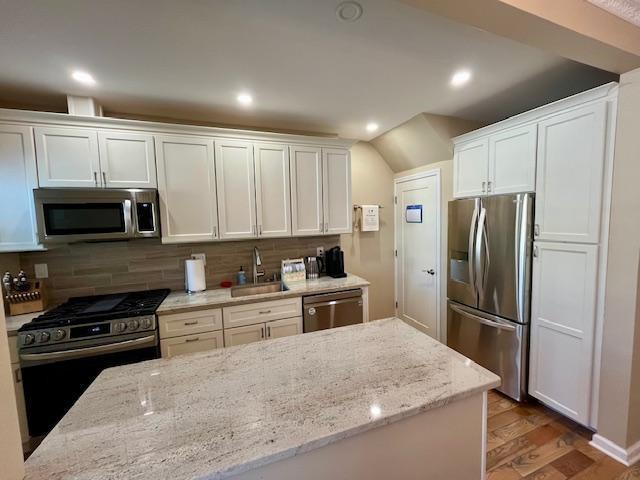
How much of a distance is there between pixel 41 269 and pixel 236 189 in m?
1.75

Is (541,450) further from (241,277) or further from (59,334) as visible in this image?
(59,334)

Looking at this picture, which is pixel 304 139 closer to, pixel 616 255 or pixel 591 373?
pixel 616 255

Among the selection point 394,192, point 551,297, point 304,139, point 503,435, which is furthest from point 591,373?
point 304,139

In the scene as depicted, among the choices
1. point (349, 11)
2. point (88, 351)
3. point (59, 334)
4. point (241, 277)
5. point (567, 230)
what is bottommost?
point (88, 351)

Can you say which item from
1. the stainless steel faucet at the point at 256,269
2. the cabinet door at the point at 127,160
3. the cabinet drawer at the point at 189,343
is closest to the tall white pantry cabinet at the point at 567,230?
the stainless steel faucet at the point at 256,269

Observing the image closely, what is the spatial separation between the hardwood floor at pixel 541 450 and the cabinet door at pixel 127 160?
3275mm

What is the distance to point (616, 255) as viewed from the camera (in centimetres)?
166

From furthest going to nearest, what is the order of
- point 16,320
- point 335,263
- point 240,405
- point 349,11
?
point 335,263 → point 16,320 → point 349,11 → point 240,405

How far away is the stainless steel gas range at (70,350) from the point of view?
184 centimetres

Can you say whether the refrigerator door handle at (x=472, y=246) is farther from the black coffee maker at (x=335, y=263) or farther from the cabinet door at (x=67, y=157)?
the cabinet door at (x=67, y=157)

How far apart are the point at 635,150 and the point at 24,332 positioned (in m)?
3.90

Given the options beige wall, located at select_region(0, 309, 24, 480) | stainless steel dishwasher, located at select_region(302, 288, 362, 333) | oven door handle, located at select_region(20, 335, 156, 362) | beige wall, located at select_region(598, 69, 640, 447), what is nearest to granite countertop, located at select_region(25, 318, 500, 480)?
beige wall, located at select_region(0, 309, 24, 480)

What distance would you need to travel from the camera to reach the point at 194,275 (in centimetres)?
263

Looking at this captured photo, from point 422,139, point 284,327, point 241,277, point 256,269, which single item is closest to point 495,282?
point 422,139
